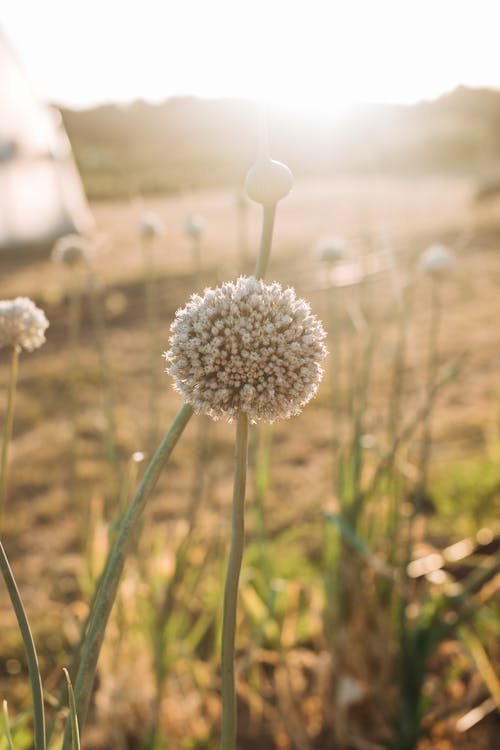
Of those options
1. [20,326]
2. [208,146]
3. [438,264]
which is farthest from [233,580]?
[208,146]

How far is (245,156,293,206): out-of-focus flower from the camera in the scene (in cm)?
58


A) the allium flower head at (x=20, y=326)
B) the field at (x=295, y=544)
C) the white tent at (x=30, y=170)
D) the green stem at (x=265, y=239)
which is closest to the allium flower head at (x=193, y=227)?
the field at (x=295, y=544)

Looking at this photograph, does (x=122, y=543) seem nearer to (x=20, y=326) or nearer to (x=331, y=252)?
(x=20, y=326)

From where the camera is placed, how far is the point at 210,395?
1.83ft

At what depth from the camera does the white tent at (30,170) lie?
873cm

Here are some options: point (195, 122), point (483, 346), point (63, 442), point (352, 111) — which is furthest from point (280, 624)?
point (195, 122)

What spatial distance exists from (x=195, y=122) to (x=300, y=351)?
22109 mm

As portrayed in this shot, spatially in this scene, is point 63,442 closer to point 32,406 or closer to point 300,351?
point 32,406

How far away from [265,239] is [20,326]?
12.8 inches

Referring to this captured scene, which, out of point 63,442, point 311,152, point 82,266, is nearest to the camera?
point 82,266

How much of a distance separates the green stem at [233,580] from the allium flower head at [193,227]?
1160 millimetres

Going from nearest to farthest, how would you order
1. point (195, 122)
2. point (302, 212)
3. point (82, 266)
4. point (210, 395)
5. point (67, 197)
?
point (210, 395)
point (82, 266)
point (67, 197)
point (302, 212)
point (195, 122)

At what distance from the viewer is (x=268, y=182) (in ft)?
1.89

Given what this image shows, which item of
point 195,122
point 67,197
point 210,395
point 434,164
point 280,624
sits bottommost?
point 280,624
